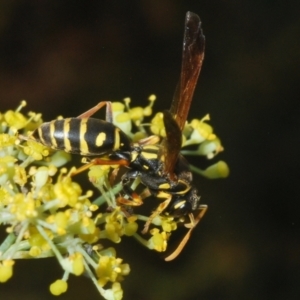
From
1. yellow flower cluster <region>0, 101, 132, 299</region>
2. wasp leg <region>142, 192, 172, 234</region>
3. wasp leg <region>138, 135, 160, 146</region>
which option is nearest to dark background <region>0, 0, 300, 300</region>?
wasp leg <region>138, 135, 160, 146</region>

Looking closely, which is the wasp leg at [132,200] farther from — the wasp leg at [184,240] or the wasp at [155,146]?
the wasp leg at [184,240]

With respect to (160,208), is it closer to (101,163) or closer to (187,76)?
(101,163)

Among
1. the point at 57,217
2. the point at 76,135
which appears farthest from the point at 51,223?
the point at 76,135

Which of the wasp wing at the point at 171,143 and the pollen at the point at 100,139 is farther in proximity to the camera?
the pollen at the point at 100,139

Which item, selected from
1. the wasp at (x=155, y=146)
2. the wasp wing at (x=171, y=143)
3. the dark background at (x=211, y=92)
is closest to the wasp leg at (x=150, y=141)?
the wasp at (x=155, y=146)

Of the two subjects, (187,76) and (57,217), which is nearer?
(57,217)

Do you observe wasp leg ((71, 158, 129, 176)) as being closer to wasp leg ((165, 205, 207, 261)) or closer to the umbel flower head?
the umbel flower head

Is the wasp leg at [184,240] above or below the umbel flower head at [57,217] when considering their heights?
below
